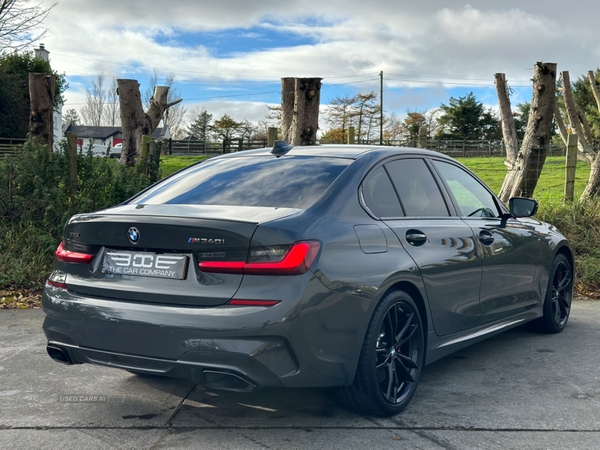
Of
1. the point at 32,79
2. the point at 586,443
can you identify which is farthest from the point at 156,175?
the point at 586,443

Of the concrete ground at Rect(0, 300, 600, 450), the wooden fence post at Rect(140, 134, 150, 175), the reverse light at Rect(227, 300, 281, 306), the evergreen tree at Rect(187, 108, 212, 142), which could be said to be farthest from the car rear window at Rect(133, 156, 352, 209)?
the evergreen tree at Rect(187, 108, 212, 142)

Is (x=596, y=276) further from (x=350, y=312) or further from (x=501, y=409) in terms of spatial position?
(x=350, y=312)

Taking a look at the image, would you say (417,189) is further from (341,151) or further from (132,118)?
(132,118)

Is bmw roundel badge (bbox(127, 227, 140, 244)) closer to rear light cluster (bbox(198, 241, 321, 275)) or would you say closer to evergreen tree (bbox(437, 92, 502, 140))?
rear light cluster (bbox(198, 241, 321, 275))

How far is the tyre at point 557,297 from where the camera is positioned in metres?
5.73

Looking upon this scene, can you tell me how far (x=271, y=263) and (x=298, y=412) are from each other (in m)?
1.14

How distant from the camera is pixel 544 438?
338cm

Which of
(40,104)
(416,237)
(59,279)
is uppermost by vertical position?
(40,104)

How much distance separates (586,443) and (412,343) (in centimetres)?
107

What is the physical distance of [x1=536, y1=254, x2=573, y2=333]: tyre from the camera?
573cm

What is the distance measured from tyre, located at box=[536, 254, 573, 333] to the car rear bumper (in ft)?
9.90

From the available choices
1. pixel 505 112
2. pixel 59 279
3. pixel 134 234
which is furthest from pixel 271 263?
pixel 505 112

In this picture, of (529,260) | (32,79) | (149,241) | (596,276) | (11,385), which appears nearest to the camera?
(149,241)

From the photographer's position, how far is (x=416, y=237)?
12.9 feet
